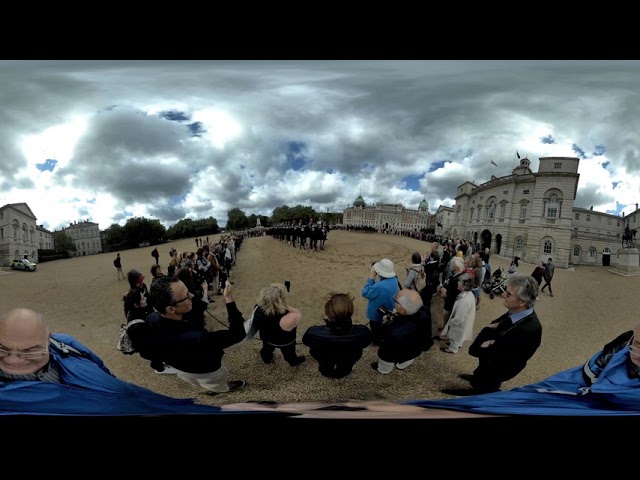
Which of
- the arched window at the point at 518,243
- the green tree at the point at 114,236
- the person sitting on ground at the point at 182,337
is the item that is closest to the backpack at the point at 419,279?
the arched window at the point at 518,243

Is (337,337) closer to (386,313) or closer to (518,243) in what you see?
(386,313)

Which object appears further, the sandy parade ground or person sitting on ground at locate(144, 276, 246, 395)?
the sandy parade ground

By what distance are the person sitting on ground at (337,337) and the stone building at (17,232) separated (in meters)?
1.76

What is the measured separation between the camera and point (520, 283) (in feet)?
3.92

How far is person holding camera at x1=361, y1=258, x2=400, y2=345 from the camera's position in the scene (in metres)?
1.26

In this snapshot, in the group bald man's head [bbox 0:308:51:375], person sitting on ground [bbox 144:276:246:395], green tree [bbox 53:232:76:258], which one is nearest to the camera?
bald man's head [bbox 0:308:51:375]

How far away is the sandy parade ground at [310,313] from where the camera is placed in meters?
1.29

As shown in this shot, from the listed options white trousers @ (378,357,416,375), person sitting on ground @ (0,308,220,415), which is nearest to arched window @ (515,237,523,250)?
white trousers @ (378,357,416,375)

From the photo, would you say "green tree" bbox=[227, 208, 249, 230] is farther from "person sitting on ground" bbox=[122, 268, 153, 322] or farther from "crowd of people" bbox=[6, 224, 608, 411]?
"person sitting on ground" bbox=[122, 268, 153, 322]

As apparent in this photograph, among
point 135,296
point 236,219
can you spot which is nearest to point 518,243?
point 236,219

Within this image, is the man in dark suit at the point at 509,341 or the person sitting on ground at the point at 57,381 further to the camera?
the man in dark suit at the point at 509,341

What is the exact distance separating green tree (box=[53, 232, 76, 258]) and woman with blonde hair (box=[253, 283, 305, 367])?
4.03 ft

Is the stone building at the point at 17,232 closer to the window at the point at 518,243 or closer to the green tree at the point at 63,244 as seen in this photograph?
the green tree at the point at 63,244
